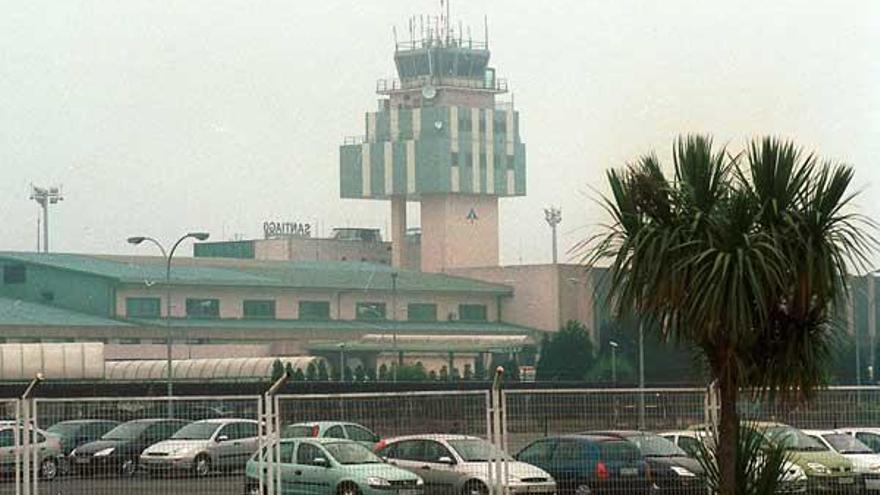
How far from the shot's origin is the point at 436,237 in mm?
165250

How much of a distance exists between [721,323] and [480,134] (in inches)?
6215

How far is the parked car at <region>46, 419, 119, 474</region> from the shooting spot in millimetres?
22359

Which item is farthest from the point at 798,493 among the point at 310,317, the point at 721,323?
the point at 310,317

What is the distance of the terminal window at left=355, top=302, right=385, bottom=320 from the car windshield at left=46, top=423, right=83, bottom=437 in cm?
10552

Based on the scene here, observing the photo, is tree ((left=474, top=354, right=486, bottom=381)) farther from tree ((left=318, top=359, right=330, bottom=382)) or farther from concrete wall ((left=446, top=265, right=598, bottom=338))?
tree ((left=318, top=359, right=330, bottom=382))

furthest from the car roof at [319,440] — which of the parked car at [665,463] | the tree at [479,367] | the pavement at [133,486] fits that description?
the tree at [479,367]

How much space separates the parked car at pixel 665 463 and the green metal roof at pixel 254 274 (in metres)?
94.9

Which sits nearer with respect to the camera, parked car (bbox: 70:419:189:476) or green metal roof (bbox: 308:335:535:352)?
parked car (bbox: 70:419:189:476)

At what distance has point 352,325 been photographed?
125312 millimetres

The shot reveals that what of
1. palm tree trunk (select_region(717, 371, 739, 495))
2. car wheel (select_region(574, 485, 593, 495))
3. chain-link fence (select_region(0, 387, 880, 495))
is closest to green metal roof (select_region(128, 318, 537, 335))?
chain-link fence (select_region(0, 387, 880, 495))

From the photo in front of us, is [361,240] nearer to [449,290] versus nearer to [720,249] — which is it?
[449,290]

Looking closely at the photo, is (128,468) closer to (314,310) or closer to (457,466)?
(457,466)

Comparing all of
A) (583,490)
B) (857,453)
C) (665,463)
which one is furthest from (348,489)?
(857,453)

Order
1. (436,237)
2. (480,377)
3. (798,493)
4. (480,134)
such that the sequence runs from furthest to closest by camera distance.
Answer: (480,134)
(436,237)
(480,377)
(798,493)
